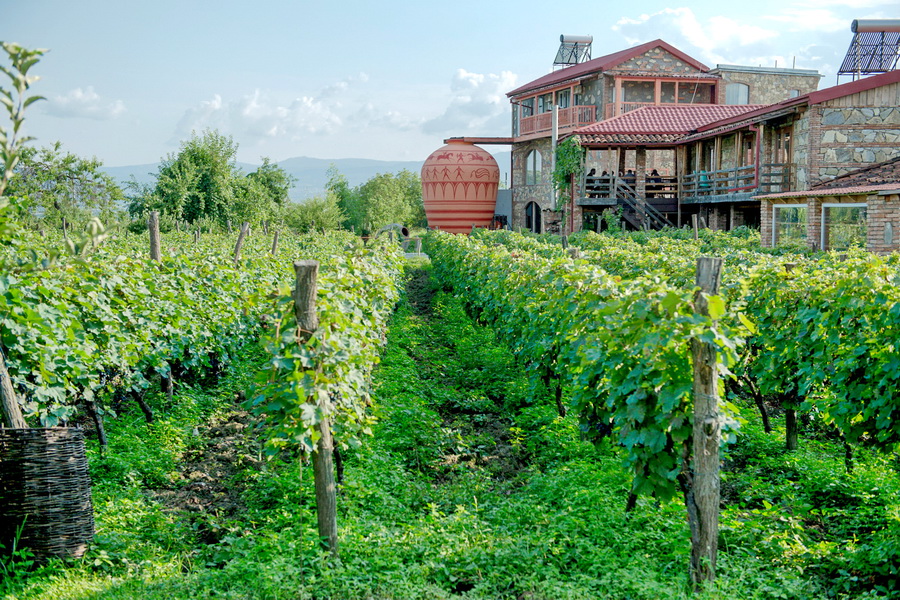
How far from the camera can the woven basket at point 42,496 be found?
188 inches

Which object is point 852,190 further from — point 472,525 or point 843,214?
point 472,525

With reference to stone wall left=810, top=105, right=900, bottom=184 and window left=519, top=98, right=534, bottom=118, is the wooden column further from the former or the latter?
window left=519, top=98, right=534, bottom=118

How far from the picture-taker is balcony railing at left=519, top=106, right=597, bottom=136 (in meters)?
31.5

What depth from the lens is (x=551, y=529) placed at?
5137mm

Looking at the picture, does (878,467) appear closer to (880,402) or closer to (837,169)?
(880,402)

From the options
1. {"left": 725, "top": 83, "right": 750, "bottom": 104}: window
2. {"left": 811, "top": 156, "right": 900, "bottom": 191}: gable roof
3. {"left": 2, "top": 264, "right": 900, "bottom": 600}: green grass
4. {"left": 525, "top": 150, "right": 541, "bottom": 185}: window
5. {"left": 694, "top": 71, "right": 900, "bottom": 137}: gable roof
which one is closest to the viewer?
{"left": 2, "top": 264, "right": 900, "bottom": 600}: green grass

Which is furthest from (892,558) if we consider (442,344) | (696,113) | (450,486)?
(696,113)

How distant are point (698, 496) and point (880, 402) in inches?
71.5

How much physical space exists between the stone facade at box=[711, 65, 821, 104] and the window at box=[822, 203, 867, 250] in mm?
17841

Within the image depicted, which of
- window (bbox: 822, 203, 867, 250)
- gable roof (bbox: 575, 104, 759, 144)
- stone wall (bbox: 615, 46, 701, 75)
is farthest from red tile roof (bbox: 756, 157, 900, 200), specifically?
stone wall (bbox: 615, 46, 701, 75)

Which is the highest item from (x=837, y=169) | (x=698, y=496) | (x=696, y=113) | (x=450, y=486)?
(x=696, y=113)

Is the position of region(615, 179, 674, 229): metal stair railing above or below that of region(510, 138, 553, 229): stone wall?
below

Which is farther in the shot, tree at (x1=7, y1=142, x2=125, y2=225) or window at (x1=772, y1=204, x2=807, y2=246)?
tree at (x1=7, y1=142, x2=125, y2=225)

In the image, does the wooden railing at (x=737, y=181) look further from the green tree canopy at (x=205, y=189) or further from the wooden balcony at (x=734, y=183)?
the green tree canopy at (x=205, y=189)
